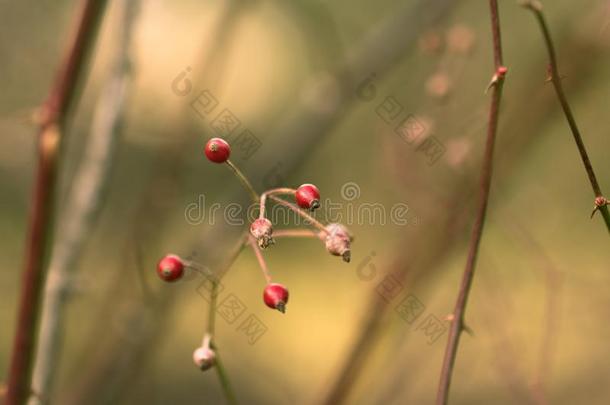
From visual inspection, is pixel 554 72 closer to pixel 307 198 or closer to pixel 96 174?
pixel 307 198

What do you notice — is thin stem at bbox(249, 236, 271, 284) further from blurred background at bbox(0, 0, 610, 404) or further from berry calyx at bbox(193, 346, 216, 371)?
blurred background at bbox(0, 0, 610, 404)

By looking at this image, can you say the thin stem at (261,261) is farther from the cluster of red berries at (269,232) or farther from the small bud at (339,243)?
the small bud at (339,243)

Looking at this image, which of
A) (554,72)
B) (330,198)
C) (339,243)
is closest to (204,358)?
(339,243)

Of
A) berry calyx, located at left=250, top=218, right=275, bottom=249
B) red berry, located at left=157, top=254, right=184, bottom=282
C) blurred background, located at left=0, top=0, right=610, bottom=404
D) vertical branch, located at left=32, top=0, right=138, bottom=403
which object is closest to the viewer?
berry calyx, located at left=250, top=218, right=275, bottom=249

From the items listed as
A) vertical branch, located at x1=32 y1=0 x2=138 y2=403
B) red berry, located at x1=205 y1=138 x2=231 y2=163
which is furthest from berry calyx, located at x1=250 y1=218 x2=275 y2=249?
vertical branch, located at x1=32 y1=0 x2=138 y2=403

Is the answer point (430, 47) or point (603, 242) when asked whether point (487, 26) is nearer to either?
point (603, 242)

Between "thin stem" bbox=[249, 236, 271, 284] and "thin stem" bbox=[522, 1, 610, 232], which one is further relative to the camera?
"thin stem" bbox=[249, 236, 271, 284]
